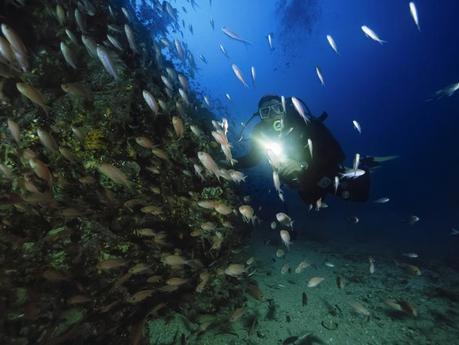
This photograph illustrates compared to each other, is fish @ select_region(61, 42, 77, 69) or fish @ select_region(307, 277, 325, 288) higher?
fish @ select_region(61, 42, 77, 69)

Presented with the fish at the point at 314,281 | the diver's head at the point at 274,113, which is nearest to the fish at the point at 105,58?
the diver's head at the point at 274,113

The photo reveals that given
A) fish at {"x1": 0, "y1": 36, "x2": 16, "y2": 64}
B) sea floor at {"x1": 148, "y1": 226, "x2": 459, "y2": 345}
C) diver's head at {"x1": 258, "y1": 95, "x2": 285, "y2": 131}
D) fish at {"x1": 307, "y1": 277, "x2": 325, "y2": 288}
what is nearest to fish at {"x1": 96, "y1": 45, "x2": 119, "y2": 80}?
fish at {"x1": 0, "y1": 36, "x2": 16, "y2": 64}

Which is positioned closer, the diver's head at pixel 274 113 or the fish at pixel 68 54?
the fish at pixel 68 54

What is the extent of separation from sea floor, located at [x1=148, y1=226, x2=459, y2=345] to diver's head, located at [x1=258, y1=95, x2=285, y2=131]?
363cm

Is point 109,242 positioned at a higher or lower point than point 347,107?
lower

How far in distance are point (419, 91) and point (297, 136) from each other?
280 ft

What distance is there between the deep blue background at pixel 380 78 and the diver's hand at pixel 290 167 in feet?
82.8

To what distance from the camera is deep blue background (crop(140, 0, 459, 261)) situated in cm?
5106

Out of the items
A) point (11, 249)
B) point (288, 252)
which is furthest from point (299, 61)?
point (11, 249)

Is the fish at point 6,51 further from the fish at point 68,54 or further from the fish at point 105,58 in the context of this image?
the fish at point 105,58

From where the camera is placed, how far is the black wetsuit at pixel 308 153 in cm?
Answer: 669

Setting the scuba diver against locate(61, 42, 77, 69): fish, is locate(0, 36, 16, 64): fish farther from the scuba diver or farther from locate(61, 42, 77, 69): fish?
the scuba diver

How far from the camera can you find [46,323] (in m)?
3.66

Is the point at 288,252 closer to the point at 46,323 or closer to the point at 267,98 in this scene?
the point at 267,98
